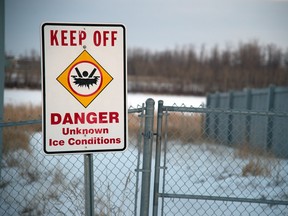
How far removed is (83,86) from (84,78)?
0.05 meters

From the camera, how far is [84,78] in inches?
103

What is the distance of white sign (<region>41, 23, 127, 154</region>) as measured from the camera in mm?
2594

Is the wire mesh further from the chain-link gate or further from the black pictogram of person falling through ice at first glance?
the black pictogram of person falling through ice

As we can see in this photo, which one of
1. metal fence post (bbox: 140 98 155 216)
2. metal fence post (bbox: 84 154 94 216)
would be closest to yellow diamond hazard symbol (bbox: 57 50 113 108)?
metal fence post (bbox: 84 154 94 216)

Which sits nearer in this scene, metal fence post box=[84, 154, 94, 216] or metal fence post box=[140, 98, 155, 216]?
metal fence post box=[84, 154, 94, 216]

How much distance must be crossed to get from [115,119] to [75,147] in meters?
0.32

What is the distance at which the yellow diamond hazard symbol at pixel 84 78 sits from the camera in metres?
2.60

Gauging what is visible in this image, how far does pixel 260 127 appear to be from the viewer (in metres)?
13.3

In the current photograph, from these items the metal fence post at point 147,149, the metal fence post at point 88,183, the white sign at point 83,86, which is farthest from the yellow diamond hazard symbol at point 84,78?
the metal fence post at point 147,149

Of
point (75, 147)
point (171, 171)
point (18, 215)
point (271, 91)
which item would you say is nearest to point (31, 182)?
point (18, 215)

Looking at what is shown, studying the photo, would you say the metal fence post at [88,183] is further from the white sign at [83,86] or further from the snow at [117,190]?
the snow at [117,190]

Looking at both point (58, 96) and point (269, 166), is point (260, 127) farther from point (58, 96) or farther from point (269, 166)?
point (58, 96)

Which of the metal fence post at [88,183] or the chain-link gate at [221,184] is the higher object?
the metal fence post at [88,183]

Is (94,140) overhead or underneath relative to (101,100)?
underneath
